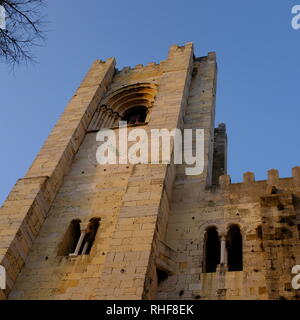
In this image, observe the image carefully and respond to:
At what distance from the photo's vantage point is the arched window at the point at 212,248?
455 inches

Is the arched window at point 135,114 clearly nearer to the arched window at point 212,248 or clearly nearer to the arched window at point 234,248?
the arched window at point 212,248

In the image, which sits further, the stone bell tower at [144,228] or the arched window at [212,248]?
the arched window at [212,248]

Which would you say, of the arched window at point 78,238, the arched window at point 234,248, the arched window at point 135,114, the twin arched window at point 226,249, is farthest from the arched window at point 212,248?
the arched window at point 135,114

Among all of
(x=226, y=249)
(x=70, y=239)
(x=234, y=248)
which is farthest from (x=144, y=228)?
(x=70, y=239)

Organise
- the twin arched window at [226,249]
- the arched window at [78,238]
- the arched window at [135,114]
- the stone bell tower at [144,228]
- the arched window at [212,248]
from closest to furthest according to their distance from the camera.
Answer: the stone bell tower at [144,228], the twin arched window at [226,249], the arched window at [212,248], the arched window at [78,238], the arched window at [135,114]

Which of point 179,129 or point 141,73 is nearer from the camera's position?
point 179,129

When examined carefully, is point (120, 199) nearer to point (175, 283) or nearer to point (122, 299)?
point (175, 283)

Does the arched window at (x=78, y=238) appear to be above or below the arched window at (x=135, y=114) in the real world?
below

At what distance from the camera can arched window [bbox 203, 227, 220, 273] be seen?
11562mm

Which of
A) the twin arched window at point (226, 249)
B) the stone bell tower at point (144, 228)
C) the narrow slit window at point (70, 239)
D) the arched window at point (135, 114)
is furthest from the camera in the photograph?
the arched window at point (135, 114)

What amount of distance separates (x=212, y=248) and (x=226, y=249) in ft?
2.05

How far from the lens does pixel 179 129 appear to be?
15.0 metres
